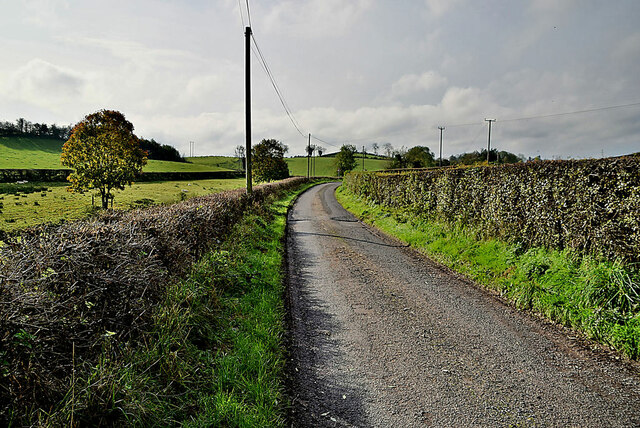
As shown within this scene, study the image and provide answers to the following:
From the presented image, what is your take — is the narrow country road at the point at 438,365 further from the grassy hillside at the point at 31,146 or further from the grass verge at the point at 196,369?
the grassy hillside at the point at 31,146

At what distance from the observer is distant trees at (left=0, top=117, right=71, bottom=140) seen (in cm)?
8506

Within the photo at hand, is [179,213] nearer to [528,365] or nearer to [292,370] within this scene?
[292,370]

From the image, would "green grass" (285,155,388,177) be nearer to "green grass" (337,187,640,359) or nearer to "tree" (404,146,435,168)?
"tree" (404,146,435,168)

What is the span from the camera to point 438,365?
4.29m

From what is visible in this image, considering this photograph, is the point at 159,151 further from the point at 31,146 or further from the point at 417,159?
the point at 417,159

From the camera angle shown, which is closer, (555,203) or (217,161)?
(555,203)

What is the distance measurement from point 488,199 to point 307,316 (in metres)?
6.48

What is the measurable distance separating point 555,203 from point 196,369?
7.40m

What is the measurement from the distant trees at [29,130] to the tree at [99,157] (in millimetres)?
84656

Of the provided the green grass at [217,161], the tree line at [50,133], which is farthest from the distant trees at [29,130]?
the green grass at [217,161]

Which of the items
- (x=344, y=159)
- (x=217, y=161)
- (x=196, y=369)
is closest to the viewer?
(x=196, y=369)

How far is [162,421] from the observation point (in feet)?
9.80

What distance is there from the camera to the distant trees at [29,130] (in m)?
85.1

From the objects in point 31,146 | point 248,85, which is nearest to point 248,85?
point 248,85
